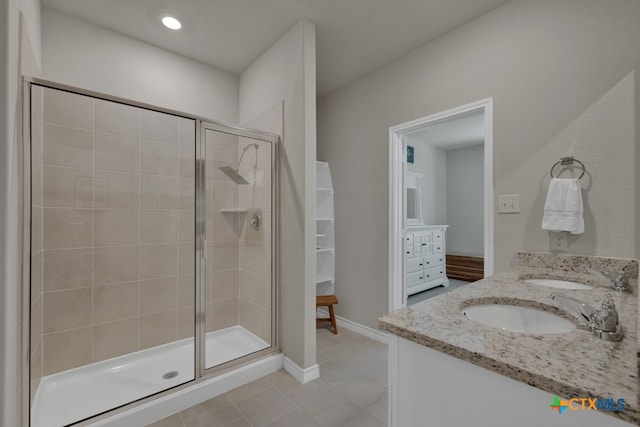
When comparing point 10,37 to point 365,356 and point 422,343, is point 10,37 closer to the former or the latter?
point 422,343

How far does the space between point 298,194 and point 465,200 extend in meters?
4.53

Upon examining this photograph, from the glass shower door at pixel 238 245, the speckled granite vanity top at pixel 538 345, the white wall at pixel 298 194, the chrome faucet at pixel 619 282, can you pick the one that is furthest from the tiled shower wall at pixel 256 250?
the chrome faucet at pixel 619 282

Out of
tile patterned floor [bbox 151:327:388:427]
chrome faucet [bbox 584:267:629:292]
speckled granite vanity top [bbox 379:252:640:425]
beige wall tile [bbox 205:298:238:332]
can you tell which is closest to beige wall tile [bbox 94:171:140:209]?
beige wall tile [bbox 205:298:238:332]

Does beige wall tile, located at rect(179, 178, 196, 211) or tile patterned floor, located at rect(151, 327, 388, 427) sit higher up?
beige wall tile, located at rect(179, 178, 196, 211)

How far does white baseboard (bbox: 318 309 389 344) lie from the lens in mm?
2613

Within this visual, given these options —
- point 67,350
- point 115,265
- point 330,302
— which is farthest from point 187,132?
point 330,302

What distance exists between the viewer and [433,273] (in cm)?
445

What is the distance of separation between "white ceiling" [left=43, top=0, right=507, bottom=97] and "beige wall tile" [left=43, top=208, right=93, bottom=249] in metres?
1.43

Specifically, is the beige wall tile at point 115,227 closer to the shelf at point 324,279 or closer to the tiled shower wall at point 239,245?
the tiled shower wall at point 239,245

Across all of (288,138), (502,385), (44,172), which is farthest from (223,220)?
(502,385)

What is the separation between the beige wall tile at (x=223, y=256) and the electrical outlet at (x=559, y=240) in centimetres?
223

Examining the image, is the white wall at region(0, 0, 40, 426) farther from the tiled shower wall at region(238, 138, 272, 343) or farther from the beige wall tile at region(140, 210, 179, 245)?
the tiled shower wall at region(238, 138, 272, 343)

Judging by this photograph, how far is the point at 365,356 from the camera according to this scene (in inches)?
92.8

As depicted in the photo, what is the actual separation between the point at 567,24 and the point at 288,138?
1841 mm
